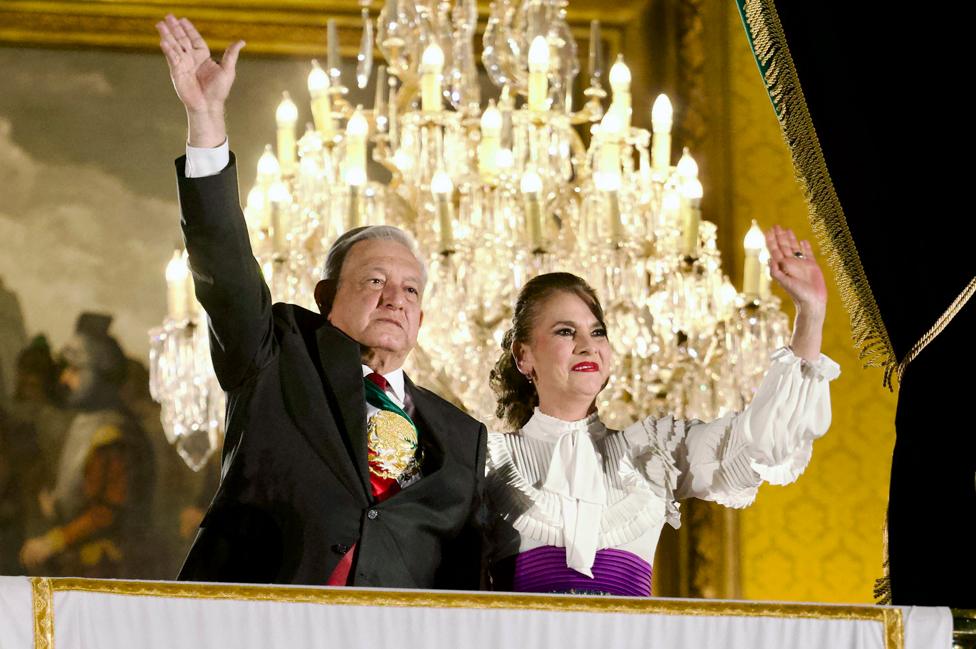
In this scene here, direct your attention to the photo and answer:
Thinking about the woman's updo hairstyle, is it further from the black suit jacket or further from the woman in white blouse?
the black suit jacket

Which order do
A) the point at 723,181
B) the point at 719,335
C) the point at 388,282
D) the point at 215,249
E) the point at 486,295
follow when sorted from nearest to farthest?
the point at 215,249, the point at 388,282, the point at 486,295, the point at 719,335, the point at 723,181

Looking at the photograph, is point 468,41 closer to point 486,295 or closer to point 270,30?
point 486,295

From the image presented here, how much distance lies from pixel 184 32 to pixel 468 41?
100 inches

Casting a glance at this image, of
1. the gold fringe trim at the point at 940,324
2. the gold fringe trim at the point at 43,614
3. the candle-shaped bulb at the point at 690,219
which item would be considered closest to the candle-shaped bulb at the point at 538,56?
the candle-shaped bulb at the point at 690,219

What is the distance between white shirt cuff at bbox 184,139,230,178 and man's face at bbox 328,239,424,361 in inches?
15.8

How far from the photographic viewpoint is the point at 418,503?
2.58 m

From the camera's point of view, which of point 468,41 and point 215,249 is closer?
point 215,249

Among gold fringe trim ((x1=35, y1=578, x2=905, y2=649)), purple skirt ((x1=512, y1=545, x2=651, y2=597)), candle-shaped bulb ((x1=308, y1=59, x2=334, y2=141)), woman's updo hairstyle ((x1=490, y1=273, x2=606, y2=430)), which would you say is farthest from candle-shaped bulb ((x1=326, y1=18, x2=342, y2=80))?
gold fringe trim ((x1=35, y1=578, x2=905, y2=649))

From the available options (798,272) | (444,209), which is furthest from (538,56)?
(798,272)

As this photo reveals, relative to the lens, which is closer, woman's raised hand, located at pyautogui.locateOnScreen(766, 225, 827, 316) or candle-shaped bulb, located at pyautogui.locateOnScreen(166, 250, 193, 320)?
woman's raised hand, located at pyautogui.locateOnScreen(766, 225, 827, 316)

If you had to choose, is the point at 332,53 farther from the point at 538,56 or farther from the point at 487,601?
the point at 487,601

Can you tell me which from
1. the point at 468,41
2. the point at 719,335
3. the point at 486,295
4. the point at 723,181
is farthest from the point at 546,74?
the point at 723,181

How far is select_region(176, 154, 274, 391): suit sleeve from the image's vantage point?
2455 mm

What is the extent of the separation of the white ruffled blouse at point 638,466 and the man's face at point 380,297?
0.32m
